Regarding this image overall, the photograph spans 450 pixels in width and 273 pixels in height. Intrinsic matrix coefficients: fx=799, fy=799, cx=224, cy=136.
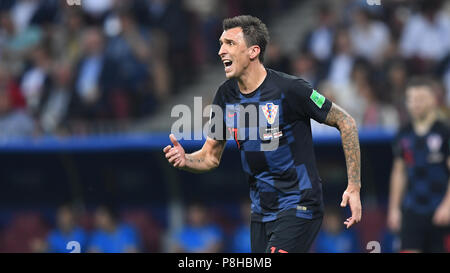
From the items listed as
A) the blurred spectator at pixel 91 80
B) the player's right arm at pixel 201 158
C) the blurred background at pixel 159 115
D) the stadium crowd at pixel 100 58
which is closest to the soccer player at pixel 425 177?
the blurred background at pixel 159 115

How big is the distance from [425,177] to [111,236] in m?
4.57

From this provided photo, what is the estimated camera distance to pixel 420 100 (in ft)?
25.8

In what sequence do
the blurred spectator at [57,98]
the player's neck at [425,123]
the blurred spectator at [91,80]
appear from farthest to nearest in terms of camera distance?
the blurred spectator at [57,98] < the blurred spectator at [91,80] < the player's neck at [425,123]

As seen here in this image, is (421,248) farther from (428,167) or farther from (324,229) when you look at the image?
(324,229)

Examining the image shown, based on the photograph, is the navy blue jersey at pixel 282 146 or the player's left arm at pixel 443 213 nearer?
the navy blue jersey at pixel 282 146

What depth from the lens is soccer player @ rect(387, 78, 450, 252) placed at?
25.6 feet

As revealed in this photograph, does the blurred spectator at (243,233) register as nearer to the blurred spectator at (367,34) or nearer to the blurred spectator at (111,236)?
the blurred spectator at (111,236)

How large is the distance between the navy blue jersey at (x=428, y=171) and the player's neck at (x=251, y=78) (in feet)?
9.43

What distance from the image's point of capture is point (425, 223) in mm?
7812

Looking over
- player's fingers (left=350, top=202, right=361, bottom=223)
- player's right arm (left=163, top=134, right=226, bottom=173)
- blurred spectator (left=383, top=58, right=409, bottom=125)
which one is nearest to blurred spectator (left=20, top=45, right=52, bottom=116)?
blurred spectator (left=383, top=58, right=409, bottom=125)

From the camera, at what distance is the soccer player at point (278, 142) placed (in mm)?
5430

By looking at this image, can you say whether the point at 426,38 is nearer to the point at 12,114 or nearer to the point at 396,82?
the point at 396,82

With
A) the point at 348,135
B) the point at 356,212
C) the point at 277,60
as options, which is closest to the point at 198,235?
the point at 277,60

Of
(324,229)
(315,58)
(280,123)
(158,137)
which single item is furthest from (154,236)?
(280,123)
